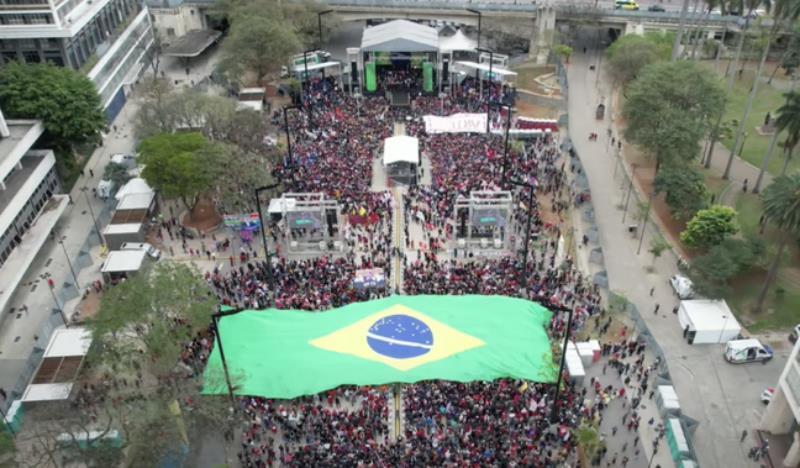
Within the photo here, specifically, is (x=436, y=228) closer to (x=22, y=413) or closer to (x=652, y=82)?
(x=652, y=82)

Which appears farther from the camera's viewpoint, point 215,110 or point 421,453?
point 215,110

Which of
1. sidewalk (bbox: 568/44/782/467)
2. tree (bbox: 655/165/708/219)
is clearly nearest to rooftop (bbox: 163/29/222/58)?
sidewalk (bbox: 568/44/782/467)

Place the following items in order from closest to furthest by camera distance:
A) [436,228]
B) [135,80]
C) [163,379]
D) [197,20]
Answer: [163,379]
[436,228]
[135,80]
[197,20]

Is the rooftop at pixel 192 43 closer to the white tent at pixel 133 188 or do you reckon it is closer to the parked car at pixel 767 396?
the white tent at pixel 133 188

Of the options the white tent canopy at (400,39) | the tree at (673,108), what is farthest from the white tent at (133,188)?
the tree at (673,108)

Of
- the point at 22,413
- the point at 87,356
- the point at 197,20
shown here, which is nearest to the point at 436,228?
the point at 87,356

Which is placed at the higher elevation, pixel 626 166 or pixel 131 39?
pixel 131 39

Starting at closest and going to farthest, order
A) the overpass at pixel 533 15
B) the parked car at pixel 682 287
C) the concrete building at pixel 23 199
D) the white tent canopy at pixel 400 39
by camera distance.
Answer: the parked car at pixel 682 287
the concrete building at pixel 23 199
the white tent canopy at pixel 400 39
the overpass at pixel 533 15
